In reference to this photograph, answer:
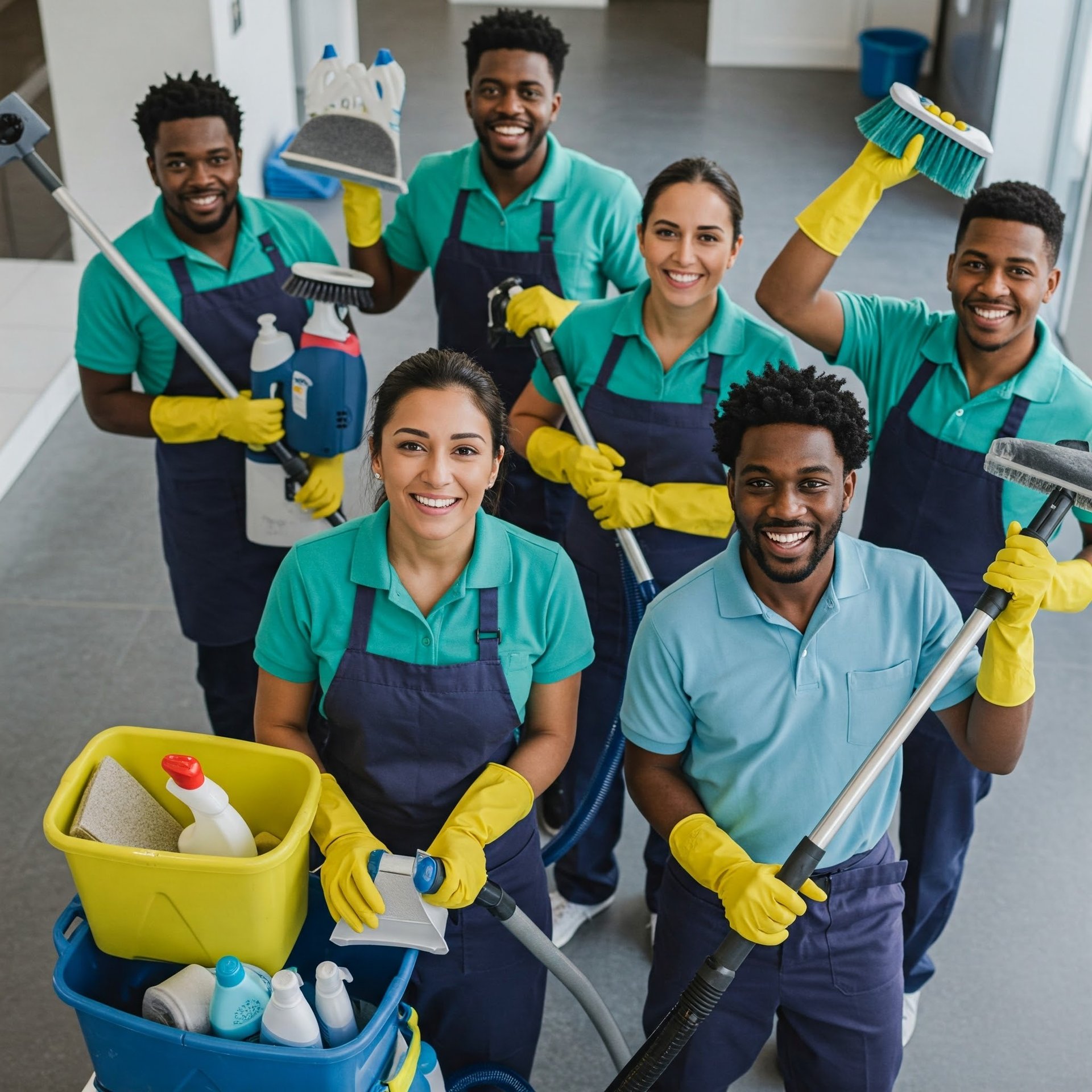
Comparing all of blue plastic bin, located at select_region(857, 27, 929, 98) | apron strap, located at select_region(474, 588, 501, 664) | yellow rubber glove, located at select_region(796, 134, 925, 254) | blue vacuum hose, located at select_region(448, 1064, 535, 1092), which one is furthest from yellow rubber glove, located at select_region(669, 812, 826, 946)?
blue plastic bin, located at select_region(857, 27, 929, 98)

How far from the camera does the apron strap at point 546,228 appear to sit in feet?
9.29

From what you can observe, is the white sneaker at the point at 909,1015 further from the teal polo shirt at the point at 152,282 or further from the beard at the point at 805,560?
the teal polo shirt at the point at 152,282

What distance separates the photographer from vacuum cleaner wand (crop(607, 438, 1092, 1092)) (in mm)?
1665

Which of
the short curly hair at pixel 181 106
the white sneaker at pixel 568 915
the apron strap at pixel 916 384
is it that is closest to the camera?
the apron strap at pixel 916 384

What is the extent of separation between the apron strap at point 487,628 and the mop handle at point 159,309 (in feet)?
2.26

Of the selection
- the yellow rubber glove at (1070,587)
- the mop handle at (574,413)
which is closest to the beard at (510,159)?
the mop handle at (574,413)

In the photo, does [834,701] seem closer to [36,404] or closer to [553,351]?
[553,351]

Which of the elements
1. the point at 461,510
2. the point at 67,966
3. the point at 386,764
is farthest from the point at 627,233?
the point at 67,966

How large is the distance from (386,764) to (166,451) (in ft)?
3.63

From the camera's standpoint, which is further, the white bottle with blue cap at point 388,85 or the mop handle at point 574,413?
the white bottle with blue cap at point 388,85

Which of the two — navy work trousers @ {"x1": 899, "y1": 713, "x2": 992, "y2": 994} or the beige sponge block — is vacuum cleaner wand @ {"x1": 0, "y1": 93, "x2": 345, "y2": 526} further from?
navy work trousers @ {"x1": 899, "y1": 713, "x2": 992, "y2": 994}

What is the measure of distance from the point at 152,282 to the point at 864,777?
5.35ft

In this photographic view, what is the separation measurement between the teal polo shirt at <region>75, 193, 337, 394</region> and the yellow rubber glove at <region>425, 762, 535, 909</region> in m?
1.18

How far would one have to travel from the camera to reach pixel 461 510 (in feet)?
5.97
